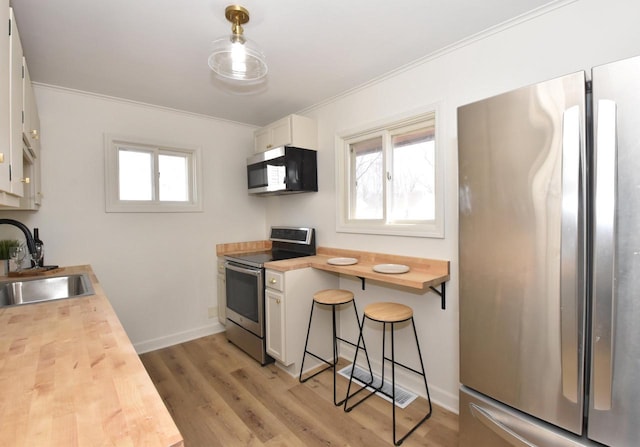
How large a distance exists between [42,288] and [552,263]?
292 cm

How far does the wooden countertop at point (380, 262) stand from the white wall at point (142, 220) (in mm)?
1156

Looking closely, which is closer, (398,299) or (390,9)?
(390,9)

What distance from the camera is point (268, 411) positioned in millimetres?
2092

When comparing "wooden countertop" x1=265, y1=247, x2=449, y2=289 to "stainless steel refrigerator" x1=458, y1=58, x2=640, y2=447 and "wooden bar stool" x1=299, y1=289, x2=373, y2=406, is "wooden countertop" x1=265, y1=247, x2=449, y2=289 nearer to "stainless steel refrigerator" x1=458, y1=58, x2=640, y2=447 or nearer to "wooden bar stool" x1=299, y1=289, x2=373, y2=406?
"wooden bar stool" x1=299, y1=289, x2=373, y2=406

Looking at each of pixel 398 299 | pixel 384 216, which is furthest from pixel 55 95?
pixel 398 299

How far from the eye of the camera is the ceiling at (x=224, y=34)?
1602 mm

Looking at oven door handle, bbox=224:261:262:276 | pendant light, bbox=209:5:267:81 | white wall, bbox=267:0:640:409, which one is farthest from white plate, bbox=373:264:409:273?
pendant light, bbox=209:5:267:81

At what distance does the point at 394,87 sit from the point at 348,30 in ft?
2.27

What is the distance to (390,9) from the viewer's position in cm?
163

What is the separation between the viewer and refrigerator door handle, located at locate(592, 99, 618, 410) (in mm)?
1042

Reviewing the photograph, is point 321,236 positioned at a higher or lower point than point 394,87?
lower

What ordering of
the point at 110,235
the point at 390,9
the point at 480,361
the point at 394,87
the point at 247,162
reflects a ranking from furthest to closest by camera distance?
the point at 247,162 < the point at 110,235 < the point at 394,87 < the point at 390,9 < the point at 480,361

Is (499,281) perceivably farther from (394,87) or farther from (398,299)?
(394,87)

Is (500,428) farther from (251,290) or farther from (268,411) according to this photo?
(251,290)
